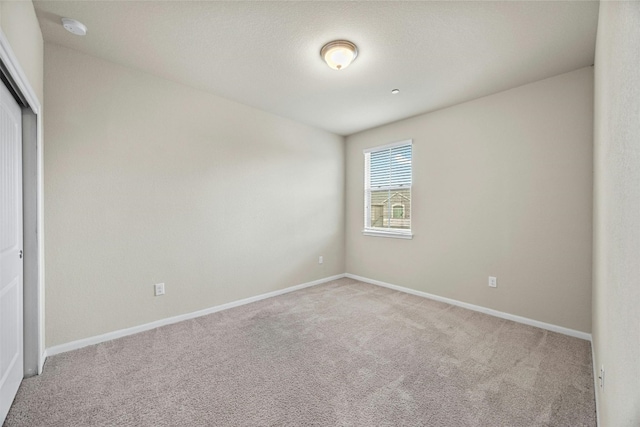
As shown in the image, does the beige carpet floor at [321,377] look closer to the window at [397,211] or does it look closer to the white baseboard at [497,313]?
the white baseboard at [497,313]

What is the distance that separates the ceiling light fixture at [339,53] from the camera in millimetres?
2201

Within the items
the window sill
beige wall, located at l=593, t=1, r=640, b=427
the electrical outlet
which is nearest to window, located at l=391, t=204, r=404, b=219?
the window sill

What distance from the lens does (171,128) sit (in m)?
2.91

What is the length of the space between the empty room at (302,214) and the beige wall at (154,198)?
0.07 ft

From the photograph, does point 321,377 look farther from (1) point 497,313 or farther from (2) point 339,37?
(2) point 339,37

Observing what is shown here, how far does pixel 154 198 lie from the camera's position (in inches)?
110

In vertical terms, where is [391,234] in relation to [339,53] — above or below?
below

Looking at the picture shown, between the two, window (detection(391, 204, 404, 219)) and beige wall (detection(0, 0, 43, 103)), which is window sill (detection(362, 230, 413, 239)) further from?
beige wall (detection(0, 0, 43, 103))

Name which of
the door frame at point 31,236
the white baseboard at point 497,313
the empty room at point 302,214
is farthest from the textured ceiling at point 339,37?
the white baseboard at point 497,313

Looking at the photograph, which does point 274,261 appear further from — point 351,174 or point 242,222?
point 351,174

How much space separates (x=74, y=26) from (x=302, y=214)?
3.02 metres

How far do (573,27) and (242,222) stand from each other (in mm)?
3557

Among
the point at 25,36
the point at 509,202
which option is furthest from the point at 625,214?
the point at 25,36

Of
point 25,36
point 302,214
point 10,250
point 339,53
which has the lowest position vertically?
point 10,250
